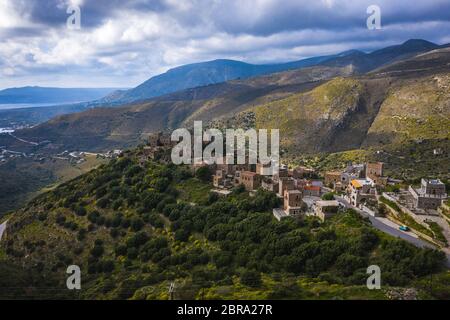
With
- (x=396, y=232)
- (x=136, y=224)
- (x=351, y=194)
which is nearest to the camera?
(x=396, y=232)

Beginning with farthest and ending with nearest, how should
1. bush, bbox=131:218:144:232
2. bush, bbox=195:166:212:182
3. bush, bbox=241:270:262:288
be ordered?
bush, bbox=195:166:212:182, bush, bbox=131:218:144:232, bush, bbox=241:270:262:288

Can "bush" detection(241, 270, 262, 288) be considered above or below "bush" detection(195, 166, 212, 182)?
below

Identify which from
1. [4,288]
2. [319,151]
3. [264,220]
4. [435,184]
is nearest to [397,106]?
[319,151]

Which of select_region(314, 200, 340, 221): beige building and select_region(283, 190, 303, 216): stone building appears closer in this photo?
select_region(314, 200, 340, 221): beige building

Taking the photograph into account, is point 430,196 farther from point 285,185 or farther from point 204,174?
point 204,174

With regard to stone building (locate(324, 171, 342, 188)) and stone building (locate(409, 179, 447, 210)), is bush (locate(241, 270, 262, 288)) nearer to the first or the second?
stone building (locate(409, 179, 447, 210))

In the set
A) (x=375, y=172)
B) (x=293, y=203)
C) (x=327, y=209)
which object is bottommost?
(x=327, y=209)

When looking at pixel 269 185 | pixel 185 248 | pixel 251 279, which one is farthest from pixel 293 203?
pixel 251 279

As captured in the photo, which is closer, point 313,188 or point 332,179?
point 313,188

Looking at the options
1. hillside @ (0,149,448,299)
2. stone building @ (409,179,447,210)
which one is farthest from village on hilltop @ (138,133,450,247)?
hillside @ (0,149,448,299)
